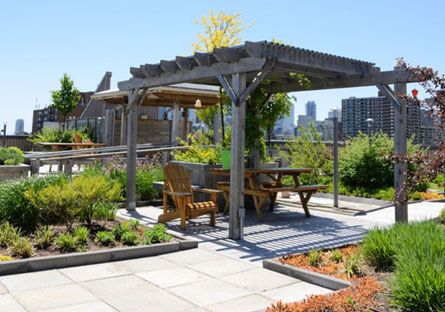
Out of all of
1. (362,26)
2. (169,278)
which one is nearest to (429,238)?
(169,278)

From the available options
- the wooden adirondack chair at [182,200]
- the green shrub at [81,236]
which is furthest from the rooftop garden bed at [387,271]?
the green shrub at [81,236]

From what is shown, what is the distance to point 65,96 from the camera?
23438mm

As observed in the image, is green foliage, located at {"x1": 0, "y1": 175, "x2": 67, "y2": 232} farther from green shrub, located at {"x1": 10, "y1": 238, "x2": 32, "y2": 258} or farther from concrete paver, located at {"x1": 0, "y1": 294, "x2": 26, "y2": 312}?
concrete paver, located at {"x1": 0, "y1": 294, "x2": 26, "y2": 312}

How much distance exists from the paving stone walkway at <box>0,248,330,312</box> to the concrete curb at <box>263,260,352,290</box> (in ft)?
0.23

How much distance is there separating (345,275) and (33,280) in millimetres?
3087

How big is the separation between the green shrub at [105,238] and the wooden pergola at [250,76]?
1.78 meters

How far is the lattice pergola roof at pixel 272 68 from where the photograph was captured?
6.12 metres

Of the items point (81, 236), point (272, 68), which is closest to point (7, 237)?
point (81, 236)

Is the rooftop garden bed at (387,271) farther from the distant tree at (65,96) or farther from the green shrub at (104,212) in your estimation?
the distant tree at (65,96)

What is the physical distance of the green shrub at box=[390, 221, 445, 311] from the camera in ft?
9.64

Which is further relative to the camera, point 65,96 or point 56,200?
point 65,96

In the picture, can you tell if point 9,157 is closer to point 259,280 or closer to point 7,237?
point 7,237

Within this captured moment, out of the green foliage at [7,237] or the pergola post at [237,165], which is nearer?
the green foliage at [7,237]

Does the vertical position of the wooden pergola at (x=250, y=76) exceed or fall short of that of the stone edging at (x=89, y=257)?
it exceeds it
